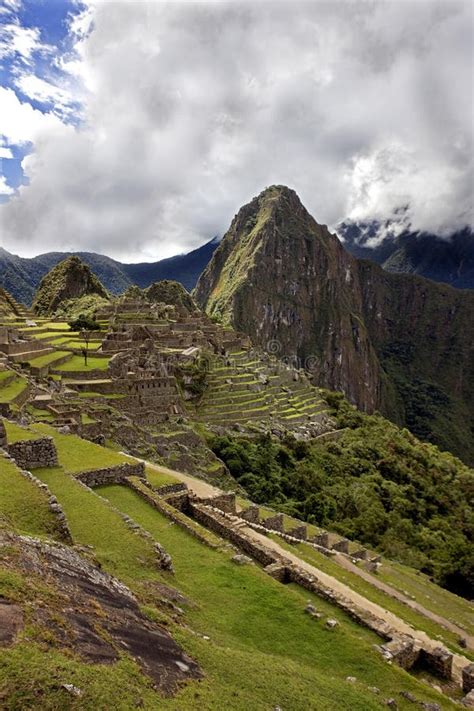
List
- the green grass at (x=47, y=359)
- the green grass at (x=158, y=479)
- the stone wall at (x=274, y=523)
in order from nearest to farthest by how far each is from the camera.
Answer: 1. the green grass at (x=158, y=479)
2. the stone wall at (x=274, y=523)
3. the green grass at (x=47, y=359)

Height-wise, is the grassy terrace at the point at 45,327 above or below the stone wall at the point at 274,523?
above

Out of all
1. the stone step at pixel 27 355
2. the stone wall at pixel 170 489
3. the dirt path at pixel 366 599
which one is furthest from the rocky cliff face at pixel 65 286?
the stone wall at pixel 170 489

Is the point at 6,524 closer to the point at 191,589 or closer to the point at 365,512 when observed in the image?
the point at 191,589

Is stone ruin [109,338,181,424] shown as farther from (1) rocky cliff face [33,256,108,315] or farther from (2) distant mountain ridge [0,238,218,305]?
(2) distant mountain ridge [0,238,218,305]

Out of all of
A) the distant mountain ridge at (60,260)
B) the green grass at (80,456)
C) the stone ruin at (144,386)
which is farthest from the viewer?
the distant mountain ridge at (60,260)

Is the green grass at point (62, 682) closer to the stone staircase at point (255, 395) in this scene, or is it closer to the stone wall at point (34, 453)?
the stone wall at point (34, 453)

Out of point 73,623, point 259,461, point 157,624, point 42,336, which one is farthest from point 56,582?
point 42,336
